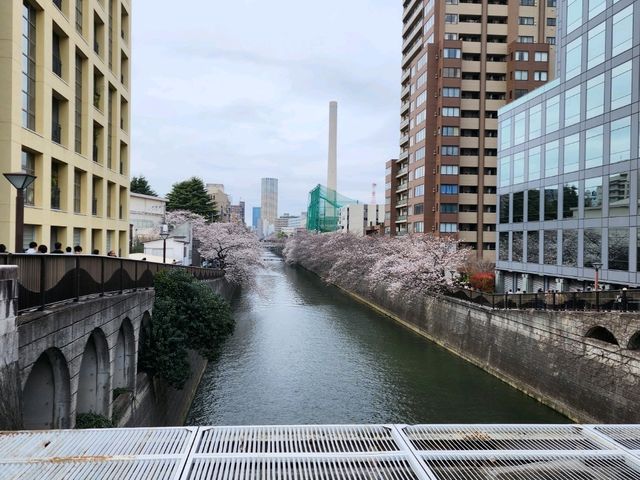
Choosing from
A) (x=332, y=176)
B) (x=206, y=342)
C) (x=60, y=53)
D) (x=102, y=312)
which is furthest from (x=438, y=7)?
(x=332, y=176)

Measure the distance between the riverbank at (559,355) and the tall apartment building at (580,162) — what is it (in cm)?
494

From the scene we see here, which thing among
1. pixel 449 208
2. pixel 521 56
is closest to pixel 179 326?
pixel 449 208

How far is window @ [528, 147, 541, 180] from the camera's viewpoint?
3544cm

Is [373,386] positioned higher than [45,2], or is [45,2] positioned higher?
[45,2]

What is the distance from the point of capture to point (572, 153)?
31.2 meters

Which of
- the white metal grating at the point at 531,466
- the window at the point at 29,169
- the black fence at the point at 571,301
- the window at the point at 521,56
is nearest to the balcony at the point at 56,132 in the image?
the window at the point at 29,169

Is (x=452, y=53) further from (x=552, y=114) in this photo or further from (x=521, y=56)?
(x=552, y=114)

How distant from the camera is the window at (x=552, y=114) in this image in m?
32.8

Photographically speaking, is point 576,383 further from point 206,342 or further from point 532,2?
point 532,2

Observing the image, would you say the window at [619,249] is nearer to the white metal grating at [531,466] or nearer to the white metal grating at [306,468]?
the white metal grating at [531,466]

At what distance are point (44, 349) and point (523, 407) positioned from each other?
18963 millimetres

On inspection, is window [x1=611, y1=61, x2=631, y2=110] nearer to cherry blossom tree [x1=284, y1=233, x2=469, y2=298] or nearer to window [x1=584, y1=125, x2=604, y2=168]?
window [x1=584, y1=125, x2=604, y2=168]

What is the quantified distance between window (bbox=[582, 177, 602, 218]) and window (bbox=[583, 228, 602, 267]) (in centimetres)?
98

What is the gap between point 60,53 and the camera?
19984mm
